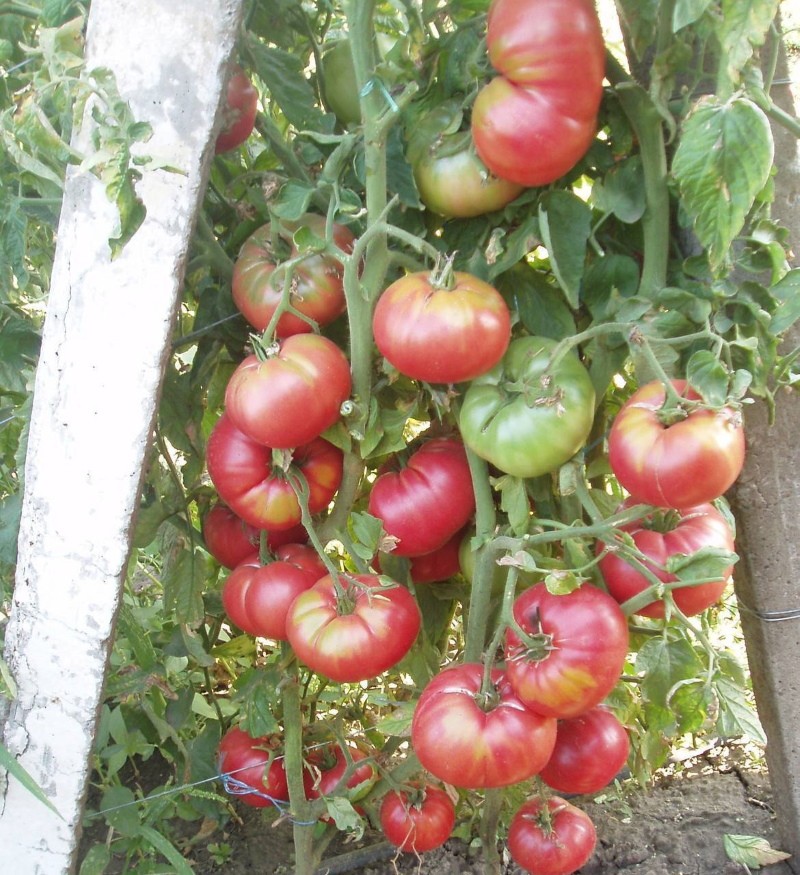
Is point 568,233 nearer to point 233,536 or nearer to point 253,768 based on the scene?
point 233,536

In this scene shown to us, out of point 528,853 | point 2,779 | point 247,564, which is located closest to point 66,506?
point 247,564

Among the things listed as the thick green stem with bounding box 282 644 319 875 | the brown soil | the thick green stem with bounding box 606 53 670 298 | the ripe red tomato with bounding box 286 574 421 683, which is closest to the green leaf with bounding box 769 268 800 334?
the thick green stem with bounding box 606 53 670 298

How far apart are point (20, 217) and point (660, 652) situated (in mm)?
803

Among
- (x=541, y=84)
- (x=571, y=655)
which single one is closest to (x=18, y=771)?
(x=571, y=655)

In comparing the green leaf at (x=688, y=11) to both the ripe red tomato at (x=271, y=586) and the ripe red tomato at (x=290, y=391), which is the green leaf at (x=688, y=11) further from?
the ripe red tomato at (x=271, y=586)

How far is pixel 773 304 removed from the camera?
2.61 feet

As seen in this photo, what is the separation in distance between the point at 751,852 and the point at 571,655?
2.25 ft

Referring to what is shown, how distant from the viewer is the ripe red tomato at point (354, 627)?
82 centimetres

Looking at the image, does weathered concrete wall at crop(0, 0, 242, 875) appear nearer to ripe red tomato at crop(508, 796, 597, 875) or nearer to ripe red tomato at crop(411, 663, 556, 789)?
ripe red tomato at crop(411, 663, 556, 789)

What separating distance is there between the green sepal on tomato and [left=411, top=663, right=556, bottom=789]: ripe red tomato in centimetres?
21

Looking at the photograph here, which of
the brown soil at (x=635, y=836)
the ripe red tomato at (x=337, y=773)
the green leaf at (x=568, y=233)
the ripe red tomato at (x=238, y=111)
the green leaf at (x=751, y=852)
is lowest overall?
the brown soil at (x=635, y=836)

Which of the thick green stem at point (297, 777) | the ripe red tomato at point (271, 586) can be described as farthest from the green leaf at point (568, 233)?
the thick green stem at point (297, 777)

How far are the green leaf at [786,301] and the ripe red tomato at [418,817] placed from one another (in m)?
0.72

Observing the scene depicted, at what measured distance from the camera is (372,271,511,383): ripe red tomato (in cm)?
72
